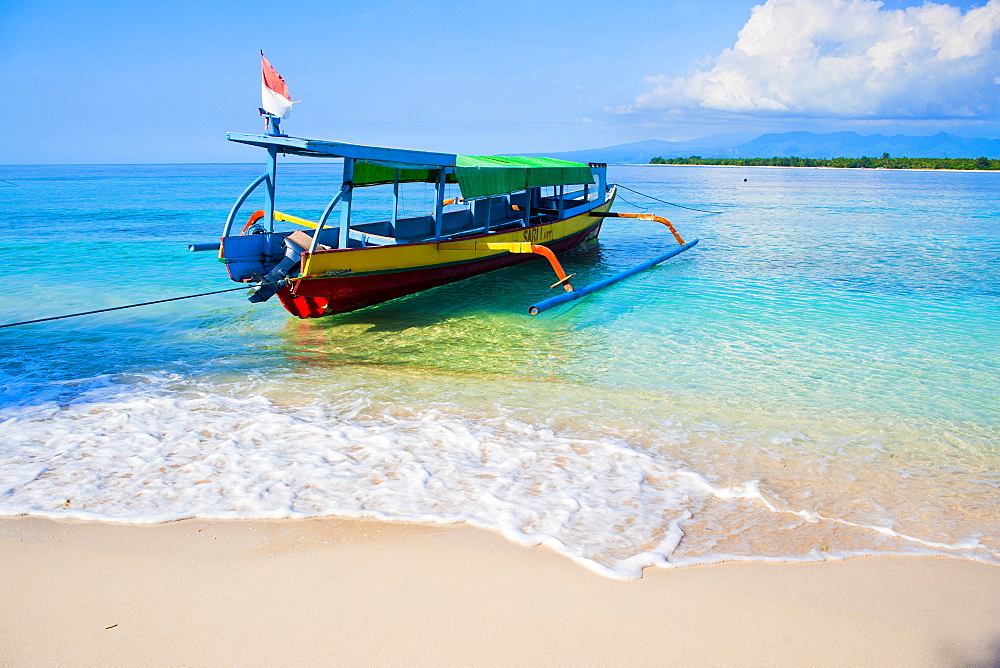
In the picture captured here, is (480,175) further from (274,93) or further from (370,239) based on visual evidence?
(274,93)

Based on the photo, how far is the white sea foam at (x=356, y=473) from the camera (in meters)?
4.38

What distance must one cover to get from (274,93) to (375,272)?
9.44 ft

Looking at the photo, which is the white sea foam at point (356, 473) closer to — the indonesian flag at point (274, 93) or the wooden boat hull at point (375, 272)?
the wooden boat hull at point (375, 272)

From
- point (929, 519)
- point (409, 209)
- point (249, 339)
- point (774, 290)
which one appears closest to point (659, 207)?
point (409, 209)

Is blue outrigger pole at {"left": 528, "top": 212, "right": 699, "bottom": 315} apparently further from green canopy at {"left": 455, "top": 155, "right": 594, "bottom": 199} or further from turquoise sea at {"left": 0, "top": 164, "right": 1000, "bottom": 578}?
green canopy at {"left": 455, "top": 155, "right": 594, "bottom": 199}

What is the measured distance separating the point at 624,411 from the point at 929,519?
280 cm

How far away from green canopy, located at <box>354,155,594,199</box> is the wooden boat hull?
35.3 inches

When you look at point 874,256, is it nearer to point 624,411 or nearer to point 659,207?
point 624,411

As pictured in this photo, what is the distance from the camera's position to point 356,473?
5.11 meters

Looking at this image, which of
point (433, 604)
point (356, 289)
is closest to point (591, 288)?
point (356, 289)

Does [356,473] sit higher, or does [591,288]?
[591,288]

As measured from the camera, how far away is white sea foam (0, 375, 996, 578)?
172 inches

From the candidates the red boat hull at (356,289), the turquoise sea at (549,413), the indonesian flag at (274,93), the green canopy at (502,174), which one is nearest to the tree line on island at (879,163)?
the turquoise sea at (549,413)

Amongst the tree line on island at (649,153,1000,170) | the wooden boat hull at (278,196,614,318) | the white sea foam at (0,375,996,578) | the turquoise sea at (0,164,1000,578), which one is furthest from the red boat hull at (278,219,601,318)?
the tree line on island at (649,153,1000,170)
